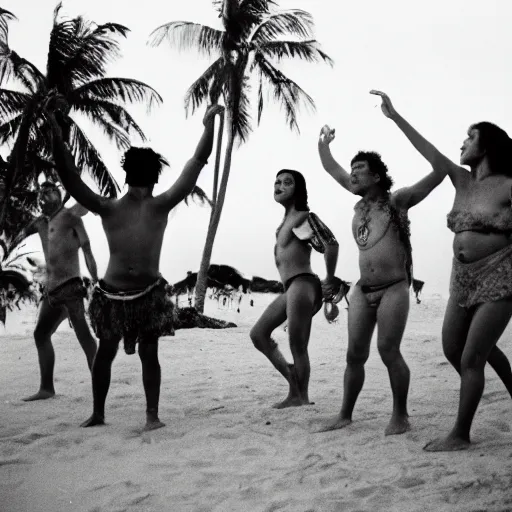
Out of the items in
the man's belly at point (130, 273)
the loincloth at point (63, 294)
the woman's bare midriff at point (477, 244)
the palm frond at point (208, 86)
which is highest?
the palm frond at point (208, 86)

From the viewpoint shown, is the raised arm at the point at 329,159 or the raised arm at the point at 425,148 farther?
the raised arm at the point at 329,159

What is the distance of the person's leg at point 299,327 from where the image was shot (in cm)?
533

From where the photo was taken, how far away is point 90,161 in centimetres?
1809

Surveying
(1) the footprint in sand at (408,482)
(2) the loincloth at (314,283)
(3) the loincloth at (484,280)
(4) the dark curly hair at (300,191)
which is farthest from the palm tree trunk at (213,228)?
(1) the footprint in sand at (408,482)

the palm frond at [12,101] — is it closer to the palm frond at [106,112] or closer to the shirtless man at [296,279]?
the palm frond at [106,112]

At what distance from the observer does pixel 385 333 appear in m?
4.38

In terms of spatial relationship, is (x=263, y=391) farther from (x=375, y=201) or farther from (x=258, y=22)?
(x=258, y=22)

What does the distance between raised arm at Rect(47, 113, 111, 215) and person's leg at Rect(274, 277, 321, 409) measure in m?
1.55

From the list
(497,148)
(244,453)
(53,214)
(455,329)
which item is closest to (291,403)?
(244,453)

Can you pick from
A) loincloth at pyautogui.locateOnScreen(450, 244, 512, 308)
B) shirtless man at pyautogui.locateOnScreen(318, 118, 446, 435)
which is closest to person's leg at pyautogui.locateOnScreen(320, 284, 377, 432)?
shirtless man at pyautogui.locateOnScreen(318, 118, 446, 435)

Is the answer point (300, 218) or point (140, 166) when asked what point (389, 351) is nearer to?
point (300, 218)

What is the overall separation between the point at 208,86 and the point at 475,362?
673 inches

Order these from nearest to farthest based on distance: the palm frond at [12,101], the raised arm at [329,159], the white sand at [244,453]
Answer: the white sand at [244,453], the raised arm at [329,159], the palm frond at [12,101]

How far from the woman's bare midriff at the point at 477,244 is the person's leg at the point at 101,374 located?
2224 millimetres
